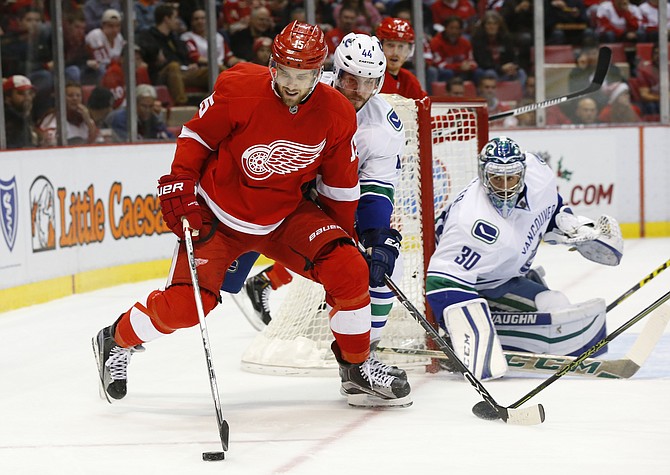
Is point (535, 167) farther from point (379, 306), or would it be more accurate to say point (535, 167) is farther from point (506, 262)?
point (379, 306)

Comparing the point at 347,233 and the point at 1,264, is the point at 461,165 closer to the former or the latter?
the point at 347,233

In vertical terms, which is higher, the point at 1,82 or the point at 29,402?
the point at 1,82

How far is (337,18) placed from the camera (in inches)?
336

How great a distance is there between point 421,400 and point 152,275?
3.47 meters

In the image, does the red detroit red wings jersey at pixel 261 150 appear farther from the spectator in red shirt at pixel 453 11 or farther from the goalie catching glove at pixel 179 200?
the spectator in red shirt at pixel 453 11

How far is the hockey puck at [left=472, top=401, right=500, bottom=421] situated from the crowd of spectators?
3.44 m

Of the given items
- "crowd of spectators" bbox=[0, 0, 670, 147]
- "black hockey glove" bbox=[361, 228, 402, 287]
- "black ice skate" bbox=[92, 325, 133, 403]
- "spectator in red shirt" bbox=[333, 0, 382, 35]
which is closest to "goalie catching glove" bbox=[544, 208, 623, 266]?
"black hockey glove" bbox=[361, 228, 402, 287]

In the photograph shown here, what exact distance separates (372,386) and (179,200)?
0.79 metres

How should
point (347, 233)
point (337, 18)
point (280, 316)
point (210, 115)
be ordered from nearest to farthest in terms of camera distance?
point (210, 115) → point (347, 233) → point (280, 316) → point (337, 18)

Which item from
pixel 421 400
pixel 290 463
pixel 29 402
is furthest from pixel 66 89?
pixel 290 463

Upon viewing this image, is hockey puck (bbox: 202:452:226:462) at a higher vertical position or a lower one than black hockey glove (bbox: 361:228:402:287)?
lower

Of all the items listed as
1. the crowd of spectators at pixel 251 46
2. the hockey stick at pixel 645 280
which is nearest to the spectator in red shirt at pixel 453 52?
the crowd of spectators at pixel 251 46

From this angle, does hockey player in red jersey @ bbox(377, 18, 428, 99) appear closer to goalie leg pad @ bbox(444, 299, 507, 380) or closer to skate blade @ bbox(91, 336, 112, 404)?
goalie leg pad @ bbox(444, 299, 507, 380)

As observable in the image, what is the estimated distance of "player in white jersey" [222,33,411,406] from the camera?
3.54 meters
